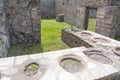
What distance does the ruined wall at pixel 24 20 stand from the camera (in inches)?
208

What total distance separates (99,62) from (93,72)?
52 cm

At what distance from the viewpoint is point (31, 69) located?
8.93 feet

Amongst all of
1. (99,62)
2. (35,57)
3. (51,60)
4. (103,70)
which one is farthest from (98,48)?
(35,57)

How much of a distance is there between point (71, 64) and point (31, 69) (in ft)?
3.09

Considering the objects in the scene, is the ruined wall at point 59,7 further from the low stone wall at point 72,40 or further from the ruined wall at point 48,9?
the low stone wall at point 72,40

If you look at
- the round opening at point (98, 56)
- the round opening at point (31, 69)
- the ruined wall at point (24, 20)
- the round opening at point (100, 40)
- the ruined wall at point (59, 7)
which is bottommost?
the round opening at point (31, 69)

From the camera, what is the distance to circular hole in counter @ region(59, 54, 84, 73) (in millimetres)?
2804

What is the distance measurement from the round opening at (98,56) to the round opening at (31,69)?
57.4 inches

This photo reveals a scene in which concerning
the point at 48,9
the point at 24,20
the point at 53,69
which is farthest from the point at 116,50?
the point at 48,9

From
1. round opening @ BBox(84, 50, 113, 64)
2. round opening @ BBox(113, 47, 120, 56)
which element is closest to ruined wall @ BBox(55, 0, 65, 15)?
round opening @ BBox(113, 47, 120, 56)

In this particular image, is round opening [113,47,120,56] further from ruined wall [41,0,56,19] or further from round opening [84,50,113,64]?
ruined wall [41,0,56,19]

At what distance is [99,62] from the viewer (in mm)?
3078

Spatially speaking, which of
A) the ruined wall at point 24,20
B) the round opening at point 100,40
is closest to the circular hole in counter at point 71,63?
the round opening at point 100,40

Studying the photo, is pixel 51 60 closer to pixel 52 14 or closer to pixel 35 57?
pixel 35 57
